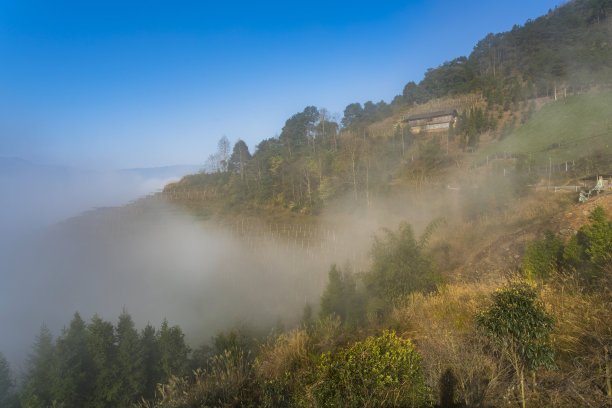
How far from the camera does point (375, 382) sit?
11.0ft

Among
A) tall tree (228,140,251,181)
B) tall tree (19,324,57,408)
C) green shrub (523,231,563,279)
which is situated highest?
tall tree (228,140,251,181)

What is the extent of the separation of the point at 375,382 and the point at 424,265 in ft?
25.4

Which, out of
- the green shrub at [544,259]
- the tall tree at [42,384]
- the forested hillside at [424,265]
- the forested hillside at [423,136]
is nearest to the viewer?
the forested hillside at [424,265]

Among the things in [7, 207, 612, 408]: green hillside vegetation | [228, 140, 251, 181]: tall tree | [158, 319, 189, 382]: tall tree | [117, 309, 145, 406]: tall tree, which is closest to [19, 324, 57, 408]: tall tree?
[117, 309, 145, 406]: tall tree

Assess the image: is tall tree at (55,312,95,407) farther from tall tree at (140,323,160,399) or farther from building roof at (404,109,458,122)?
building roof at (404,109,458,122)

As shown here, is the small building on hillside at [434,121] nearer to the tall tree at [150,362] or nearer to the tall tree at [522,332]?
the tall tree at [150,362]

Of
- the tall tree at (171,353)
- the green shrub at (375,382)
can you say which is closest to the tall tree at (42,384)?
the tall tree at (171,353)

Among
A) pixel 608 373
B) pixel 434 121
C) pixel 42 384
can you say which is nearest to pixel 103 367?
pixel 42 384

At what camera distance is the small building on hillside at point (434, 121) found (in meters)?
46.6

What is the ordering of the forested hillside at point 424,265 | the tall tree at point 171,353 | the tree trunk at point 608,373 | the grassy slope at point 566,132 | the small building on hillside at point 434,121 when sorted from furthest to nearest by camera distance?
1. the small building on hillside at point 434,121
2. the grassy slope at point 566,132
3. the tall tree at point 171,353
4. the forested hillside at point 424,265
5. the tree trunk at point 608,373

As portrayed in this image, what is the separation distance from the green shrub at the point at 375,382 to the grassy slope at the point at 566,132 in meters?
27.9

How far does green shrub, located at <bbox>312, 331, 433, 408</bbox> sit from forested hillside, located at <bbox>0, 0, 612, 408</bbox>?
0.08 ft

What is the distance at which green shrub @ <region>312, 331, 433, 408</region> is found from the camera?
3.26m

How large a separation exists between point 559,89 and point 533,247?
5180cm
